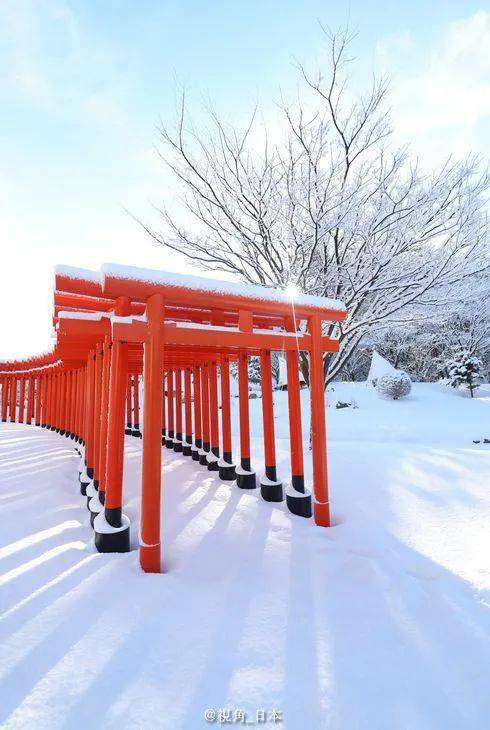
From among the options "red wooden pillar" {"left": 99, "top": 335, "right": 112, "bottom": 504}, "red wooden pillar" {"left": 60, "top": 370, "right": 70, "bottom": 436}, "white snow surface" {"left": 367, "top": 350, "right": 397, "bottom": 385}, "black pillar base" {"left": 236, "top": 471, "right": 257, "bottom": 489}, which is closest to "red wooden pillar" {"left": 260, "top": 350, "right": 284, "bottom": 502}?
"black pillar base" {"left": 236, "top": 471, "right": 257, "bottom": 489}

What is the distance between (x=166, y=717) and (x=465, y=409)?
14.5m

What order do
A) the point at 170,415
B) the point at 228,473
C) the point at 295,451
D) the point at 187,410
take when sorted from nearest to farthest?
the point at 295,451 < the point at 228,473 < the point at 187,410 < the point at 170,415

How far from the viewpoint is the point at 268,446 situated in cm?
483

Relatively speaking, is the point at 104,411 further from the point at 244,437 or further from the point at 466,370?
the point at 466,370

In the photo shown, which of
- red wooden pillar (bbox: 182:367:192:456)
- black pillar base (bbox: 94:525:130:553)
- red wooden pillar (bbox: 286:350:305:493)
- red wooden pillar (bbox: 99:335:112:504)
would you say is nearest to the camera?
black pillar base (bbox: 94:525:130:553)

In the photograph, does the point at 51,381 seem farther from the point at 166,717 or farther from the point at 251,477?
the point at 166,717

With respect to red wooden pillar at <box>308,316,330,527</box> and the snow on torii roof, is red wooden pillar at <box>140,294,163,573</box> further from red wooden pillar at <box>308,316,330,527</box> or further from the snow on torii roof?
red wooden pillar at <box>308,316,330,527</box>

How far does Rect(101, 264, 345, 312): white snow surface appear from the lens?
2867mm

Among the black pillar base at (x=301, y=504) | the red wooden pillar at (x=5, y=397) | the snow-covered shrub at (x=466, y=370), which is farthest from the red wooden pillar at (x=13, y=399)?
the snow-covered shrub at (x=466, y=370)

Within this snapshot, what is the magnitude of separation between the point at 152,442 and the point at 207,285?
144 centimetres

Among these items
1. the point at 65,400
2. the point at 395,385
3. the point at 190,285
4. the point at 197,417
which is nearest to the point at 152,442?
the point at 190,285

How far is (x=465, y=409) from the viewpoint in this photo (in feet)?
43.9

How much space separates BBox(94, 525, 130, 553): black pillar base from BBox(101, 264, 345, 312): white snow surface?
83.8 inches

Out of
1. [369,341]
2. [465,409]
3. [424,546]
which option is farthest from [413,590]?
[369,341]
